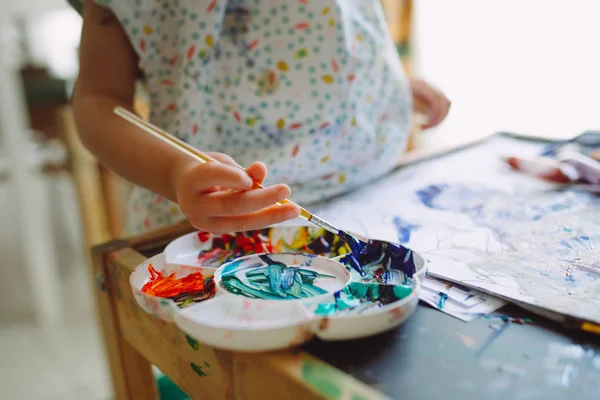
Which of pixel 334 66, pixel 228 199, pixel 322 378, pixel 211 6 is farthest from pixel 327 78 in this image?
pixel 322 378

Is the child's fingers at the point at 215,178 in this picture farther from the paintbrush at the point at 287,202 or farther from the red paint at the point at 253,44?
the red paint at the point at 253,44

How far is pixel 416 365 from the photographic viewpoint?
303 millimetres

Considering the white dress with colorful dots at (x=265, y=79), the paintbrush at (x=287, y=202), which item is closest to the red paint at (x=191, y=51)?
the white dress with colorful dots at (x=265, y=79)

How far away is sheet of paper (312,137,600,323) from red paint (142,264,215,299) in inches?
5.9

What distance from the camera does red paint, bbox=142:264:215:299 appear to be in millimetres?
363

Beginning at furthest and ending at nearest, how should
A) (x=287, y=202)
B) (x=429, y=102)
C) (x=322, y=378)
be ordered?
(x=429, y=102), (x=287, y=202), (x=322, y=378)

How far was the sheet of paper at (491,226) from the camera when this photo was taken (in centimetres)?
38

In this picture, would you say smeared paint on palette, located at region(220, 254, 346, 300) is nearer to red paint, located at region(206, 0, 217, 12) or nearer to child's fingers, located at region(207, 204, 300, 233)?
child's fingers, located at region(207, 204, 300, 233)

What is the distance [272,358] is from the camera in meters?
0.30

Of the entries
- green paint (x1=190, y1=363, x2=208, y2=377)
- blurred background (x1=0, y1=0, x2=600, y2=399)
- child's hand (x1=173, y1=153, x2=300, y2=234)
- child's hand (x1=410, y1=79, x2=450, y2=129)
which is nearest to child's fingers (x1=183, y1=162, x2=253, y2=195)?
child's hand (x1=173, y1=153, x2=300, y2=234)

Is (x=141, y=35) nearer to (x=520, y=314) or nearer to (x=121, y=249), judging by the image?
(x=121, y=249)

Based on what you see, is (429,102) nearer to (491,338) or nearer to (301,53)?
(301,53)

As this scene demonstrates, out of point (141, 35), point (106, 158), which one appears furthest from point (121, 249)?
point (141, 35)

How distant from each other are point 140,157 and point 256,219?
14 centimetres
